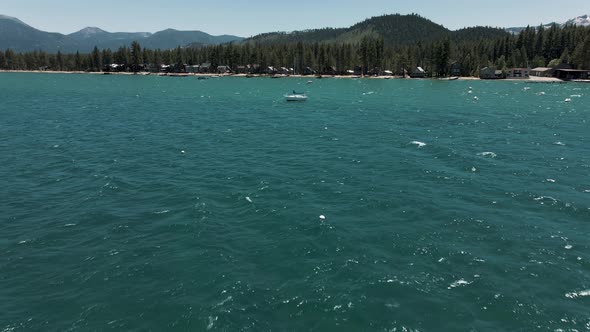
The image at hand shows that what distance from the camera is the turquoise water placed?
18.0 m

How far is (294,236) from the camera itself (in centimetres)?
2536

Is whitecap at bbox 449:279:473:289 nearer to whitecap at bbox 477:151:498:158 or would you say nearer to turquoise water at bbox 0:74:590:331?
turquoise water at bbox 0:74:590:331

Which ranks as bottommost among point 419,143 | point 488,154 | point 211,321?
point 211,321

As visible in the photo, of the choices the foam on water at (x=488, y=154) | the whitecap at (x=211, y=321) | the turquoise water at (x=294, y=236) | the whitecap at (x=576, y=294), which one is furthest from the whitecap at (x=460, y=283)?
the foam on water at (x=488, y=154)

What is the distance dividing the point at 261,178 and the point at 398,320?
73.5 feet

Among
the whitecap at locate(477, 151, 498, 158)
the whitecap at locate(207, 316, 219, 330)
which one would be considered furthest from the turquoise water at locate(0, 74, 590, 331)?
the whitecap at locate(477, 151, 498, 158)

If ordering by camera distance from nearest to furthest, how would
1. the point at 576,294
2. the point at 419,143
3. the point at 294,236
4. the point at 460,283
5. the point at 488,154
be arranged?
the point at 576,294
the point at 460,283
the point at 294,236
the point at 488,154
the point at 419,143

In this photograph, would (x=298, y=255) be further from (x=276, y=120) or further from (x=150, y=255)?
(x=276, y=120)

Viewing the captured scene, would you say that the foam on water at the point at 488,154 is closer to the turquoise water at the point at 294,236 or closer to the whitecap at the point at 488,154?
the whitecap at the point at 488,154

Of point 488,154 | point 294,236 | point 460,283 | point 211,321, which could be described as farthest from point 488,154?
point 211,321

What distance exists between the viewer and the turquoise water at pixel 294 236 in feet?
59.1

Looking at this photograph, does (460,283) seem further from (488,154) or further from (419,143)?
(419,143)

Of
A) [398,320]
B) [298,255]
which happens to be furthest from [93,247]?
[398,320]

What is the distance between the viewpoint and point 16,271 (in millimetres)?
21219
